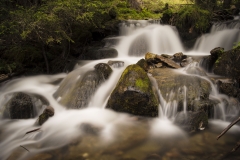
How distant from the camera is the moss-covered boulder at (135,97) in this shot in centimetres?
646

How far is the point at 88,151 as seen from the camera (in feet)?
15.9

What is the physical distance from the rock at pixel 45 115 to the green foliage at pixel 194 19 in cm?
975

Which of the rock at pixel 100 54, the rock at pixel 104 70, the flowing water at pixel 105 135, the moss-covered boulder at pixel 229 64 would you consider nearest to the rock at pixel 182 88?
the flowing water at pixel 105 135

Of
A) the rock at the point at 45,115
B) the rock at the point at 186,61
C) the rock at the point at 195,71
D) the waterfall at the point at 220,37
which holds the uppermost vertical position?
the waterfall at the point at 220,37

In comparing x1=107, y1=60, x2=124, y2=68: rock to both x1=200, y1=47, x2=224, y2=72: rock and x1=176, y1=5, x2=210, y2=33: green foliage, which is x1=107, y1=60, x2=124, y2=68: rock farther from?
x1=176, y1=5, x2=210, y2=33: green foliage

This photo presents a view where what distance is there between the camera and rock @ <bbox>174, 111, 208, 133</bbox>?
5633 millimetres

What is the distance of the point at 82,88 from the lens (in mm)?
7418

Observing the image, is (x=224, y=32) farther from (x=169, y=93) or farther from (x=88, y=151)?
(x=88, y=151)

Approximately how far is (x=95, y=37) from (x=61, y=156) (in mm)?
9379

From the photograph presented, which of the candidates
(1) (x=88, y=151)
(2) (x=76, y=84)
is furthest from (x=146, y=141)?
(2) (x=76, y=84)

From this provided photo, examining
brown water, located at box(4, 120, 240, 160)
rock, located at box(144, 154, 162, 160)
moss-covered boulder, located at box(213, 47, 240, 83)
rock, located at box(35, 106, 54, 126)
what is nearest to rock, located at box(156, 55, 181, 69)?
moss-covered boulder, located at box(213, 47, 240, 83)

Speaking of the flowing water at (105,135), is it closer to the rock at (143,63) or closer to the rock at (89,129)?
the rock at (89,129)

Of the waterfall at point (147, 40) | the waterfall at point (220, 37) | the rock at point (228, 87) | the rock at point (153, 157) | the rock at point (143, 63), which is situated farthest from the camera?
the waterfall at point (147, 40)

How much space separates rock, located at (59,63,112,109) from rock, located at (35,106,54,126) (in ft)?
2.22
